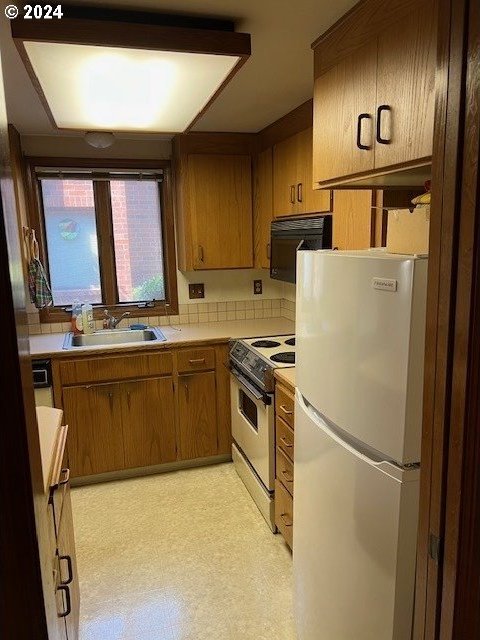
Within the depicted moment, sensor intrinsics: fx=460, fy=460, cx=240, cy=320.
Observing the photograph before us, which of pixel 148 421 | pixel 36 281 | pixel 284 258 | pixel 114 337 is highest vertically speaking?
pixel 284 258

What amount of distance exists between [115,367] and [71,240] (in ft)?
3.55

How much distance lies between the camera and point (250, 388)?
253cm

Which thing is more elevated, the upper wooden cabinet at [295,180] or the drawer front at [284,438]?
the upper wooden cabinet at [295,180]

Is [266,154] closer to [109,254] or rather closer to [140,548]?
[109,254]

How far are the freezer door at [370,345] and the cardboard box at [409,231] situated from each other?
0.22ft

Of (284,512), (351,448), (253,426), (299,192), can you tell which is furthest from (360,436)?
(299,192)

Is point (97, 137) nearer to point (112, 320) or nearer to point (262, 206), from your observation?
point (262, 206)

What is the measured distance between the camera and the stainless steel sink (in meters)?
3.19

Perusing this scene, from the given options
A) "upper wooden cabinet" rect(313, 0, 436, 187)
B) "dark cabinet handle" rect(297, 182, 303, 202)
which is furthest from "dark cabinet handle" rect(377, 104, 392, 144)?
"dark cabinet handle" rect(297, 182, 303, 202)

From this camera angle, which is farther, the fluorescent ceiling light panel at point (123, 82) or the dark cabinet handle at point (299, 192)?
the dark cabinet handle at point (299, 192)

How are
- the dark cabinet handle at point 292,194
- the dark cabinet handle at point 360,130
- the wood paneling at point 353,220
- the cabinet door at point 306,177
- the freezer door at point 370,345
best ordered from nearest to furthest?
the freezer door at point 370,345 < the dark cabinet handle at point 360,130 < the wood paneling at point 353,220 < the cabinet door at point 306,177 < the dark cabinet handle at point 292,194

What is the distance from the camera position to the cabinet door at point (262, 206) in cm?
307

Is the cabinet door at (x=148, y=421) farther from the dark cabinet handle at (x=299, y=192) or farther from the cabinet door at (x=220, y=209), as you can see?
the dark cabinet handle at (x=299, y=192)

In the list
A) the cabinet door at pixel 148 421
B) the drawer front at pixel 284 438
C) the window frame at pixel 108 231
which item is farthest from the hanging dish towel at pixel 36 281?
the drawer front at pixel 284 438
